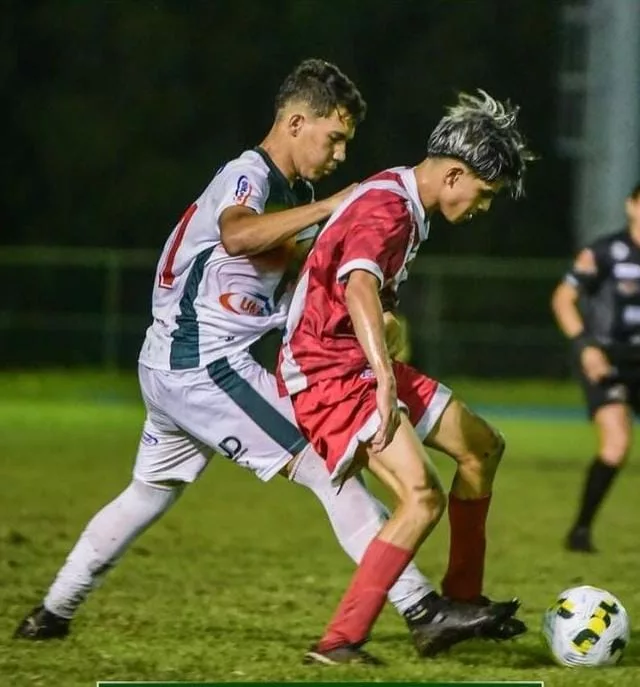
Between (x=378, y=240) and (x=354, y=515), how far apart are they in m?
0.95

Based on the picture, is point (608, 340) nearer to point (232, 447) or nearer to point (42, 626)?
point (232, 447)

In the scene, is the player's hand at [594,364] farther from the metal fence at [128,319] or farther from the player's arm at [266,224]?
the metal fence at [128,319]

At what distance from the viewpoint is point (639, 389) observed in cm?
951

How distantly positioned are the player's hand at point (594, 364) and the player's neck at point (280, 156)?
333cm

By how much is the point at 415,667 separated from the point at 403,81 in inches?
1123

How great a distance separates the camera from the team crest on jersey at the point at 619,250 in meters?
9.52

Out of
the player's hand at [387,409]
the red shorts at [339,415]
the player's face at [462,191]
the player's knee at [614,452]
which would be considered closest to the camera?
the player's hand at [387,409]

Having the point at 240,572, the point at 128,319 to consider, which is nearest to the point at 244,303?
the point at 240,572

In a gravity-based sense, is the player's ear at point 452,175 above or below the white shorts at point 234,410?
above

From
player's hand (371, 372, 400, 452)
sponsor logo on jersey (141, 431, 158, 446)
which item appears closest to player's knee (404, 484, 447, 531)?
player's hand (371, 372, 400, 452)

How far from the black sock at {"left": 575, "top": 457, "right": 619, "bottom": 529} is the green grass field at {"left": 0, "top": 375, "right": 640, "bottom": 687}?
21 cm

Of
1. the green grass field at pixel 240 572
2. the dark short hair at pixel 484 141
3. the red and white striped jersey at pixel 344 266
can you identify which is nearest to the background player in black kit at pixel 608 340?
the green grass field at pixel 240 572

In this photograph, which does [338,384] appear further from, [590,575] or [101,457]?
[101,457]

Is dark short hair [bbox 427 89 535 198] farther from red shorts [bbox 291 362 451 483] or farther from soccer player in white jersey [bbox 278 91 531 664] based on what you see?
red shorts [bbox 291 362 451 483]
